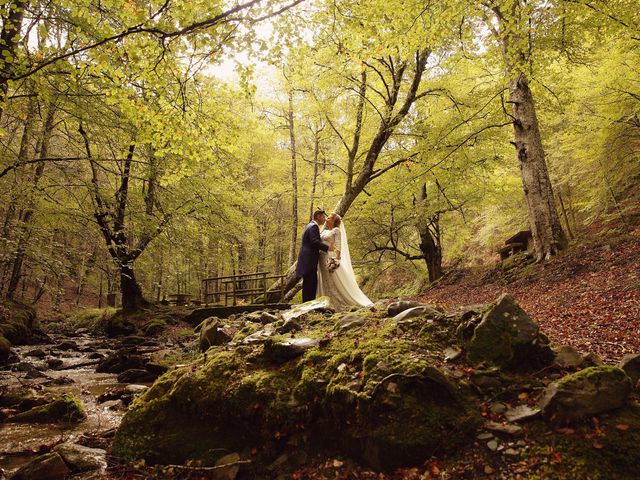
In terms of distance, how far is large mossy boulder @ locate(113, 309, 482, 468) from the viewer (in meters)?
2.86

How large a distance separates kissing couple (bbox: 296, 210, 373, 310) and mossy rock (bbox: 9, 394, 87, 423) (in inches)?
171

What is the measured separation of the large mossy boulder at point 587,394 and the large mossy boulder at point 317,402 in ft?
1.77

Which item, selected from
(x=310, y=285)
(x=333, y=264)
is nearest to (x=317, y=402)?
(x=333, y=264)

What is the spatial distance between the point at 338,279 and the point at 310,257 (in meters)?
0.76

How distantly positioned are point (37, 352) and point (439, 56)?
15.4 metres

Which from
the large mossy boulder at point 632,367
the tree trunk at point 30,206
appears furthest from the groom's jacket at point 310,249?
the tree trunk at point 30,206

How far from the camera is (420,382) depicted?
3.04m

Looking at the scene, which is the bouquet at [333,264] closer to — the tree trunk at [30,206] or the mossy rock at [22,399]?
the mossy rock at [22,399]

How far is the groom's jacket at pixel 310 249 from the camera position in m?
7.69

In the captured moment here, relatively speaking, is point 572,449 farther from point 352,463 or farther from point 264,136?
point 264,136

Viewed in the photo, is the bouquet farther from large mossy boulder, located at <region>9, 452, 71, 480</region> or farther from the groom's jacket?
large mossy boulder, located at <region>9, 452, 71, 480</region>

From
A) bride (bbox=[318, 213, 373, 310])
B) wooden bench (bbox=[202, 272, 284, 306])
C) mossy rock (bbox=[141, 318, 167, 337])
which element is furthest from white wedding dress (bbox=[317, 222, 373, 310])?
mossy rock (bbox=[141, 318, 167, 337])

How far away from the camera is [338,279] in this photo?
775 cm

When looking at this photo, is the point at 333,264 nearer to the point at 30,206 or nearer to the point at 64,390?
the point at 64,390
